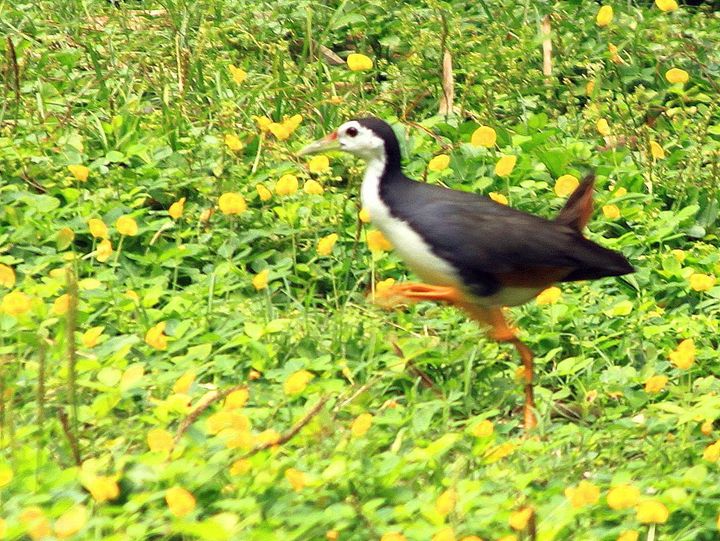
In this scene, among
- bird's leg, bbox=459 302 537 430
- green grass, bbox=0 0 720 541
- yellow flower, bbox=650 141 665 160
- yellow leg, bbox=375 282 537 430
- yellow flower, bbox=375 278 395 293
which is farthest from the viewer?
yellow flower, bbox=650 141 665 160

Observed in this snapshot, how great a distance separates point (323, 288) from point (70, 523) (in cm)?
250

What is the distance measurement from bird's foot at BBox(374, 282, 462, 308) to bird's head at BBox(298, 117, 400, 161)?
19.1 inches

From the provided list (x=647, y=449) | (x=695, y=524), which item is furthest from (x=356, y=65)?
(x=695, y=524)

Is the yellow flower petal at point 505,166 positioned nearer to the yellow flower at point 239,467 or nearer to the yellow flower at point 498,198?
the yellow flower at point 498,198

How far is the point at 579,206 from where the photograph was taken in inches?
206

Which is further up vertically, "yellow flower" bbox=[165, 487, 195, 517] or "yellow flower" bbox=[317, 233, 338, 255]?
"yellow flower" bbox=[165, 487, 195, 517]

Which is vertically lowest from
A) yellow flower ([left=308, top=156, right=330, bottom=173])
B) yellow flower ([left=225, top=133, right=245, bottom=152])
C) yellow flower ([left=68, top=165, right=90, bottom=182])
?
yellow flower ([left=68, top=165, right=90, bottom=182])

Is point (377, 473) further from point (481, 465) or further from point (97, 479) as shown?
point (97, 479)

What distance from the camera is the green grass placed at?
389 cm

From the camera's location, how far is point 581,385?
5.01 metres

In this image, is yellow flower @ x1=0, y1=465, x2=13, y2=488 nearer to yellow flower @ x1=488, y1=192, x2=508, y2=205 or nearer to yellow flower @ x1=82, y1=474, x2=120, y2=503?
yellow flower @ x1=82, y1=474, x2=120, y2=503

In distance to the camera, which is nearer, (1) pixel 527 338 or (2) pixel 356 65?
(1) pixel 527 338

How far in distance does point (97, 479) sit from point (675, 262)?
2.90m

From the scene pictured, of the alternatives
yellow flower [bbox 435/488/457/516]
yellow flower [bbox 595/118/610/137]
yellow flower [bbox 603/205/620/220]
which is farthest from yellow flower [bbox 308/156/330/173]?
yellow flower [bbox 435/488/457/516]
